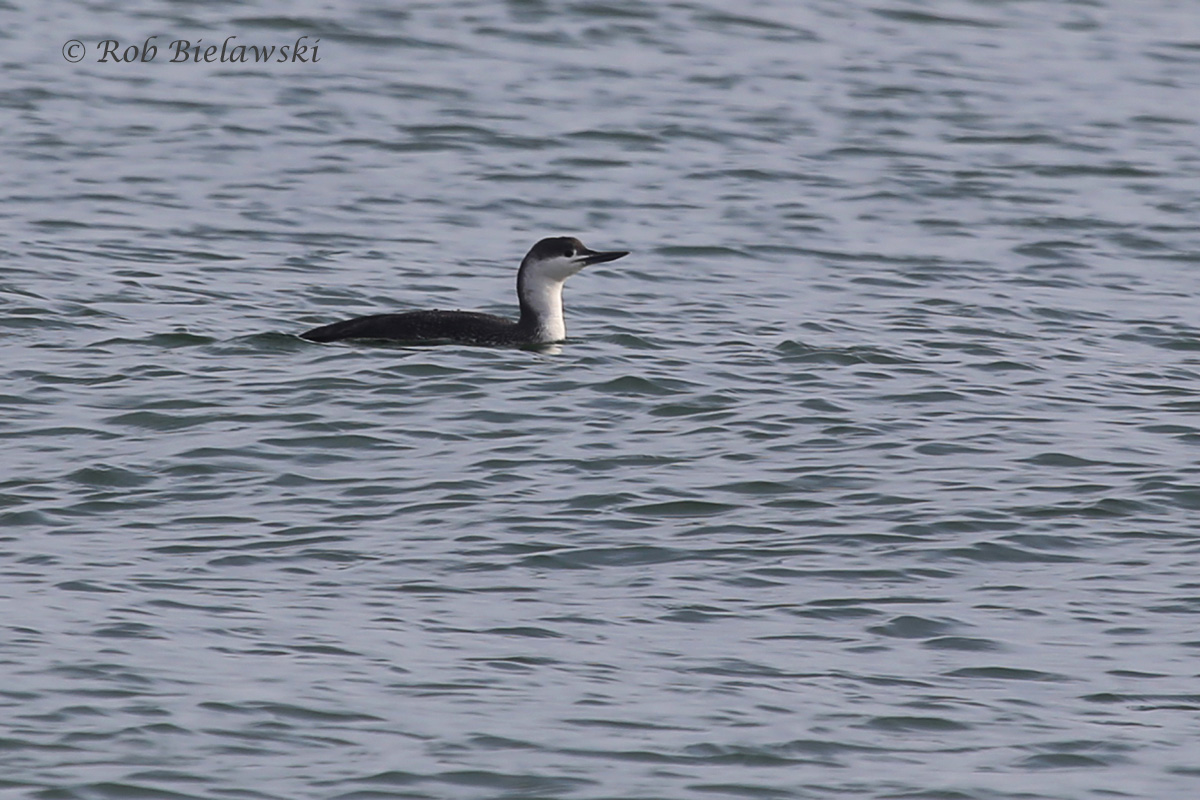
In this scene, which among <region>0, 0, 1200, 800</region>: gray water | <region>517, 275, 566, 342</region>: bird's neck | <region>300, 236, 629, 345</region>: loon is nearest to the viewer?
<region>0, 0, 1200, 800</region>: gray water

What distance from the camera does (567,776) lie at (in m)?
8.20

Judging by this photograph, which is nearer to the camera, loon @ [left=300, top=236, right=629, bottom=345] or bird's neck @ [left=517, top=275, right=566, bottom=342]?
loon @ [left=300, top=236, right=629, bottom=345]

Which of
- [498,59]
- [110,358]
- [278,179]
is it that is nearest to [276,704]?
[110,358]

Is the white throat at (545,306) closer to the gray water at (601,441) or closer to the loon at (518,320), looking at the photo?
the loon at (518,320)

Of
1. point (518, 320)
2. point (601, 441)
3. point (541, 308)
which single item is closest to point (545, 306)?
point (541, 308)

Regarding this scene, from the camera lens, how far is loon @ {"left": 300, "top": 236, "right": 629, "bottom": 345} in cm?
1504

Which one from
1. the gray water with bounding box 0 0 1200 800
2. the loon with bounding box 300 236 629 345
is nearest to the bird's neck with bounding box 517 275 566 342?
the loon with bounding box 300 236 629 345

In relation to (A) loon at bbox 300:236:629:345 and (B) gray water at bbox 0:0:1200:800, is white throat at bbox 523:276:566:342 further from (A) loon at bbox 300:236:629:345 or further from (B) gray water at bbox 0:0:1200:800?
(B) gray water at bbox 0:0:1200:800

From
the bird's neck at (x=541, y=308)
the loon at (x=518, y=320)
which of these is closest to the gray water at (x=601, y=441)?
the loon at (x=518, y=320)

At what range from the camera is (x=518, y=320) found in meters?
16.2

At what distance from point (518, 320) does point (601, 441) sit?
324 centimetres

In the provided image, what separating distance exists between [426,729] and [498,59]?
63.9ft

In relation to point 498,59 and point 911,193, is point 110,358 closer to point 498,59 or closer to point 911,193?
point 911,193

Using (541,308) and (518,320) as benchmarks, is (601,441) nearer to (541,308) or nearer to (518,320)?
(541,308)
